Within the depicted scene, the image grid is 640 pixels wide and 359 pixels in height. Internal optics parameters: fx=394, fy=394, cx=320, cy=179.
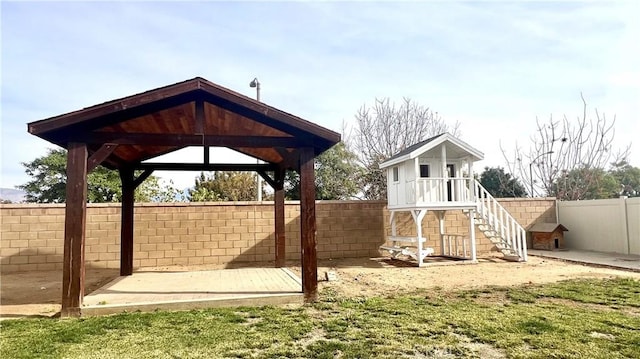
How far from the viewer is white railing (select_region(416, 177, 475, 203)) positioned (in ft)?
34.1

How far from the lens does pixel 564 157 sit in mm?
21984

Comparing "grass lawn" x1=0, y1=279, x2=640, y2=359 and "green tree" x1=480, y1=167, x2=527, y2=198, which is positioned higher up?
"green tree" x1=480, y1=167, x2=527, y2=198

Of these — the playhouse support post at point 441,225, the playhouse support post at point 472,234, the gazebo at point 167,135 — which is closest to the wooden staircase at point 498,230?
the playhouse support post at point 472,234

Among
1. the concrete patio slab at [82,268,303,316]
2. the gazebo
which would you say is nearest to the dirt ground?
the concrete patio slab at [82,268,303,316]

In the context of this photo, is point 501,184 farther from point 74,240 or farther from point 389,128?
point 74,240

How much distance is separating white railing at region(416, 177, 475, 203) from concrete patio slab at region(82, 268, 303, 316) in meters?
4.27

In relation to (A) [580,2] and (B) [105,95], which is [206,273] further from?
(A) [580,2]

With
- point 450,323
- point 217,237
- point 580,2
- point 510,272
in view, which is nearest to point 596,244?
point 510,272

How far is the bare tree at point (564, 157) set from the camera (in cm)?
2077

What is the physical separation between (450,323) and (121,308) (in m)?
4.29

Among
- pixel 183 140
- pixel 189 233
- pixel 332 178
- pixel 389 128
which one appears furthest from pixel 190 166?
pixel 389 128

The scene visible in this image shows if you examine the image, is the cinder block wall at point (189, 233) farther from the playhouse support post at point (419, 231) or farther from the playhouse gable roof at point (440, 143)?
the playhouse gable roof at point (440, 143)

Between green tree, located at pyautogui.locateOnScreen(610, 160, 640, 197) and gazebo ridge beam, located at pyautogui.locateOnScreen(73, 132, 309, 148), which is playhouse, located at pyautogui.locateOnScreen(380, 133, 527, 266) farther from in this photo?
green tree, located at pyautogui.locateOnScreen(610, 160, 640, 197)

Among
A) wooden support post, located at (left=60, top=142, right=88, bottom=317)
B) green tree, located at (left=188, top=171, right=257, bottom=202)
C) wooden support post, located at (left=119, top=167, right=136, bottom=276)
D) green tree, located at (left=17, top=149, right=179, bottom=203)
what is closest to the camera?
wooden support post, located at (left=60, top=142, right=88, bottom=317)
